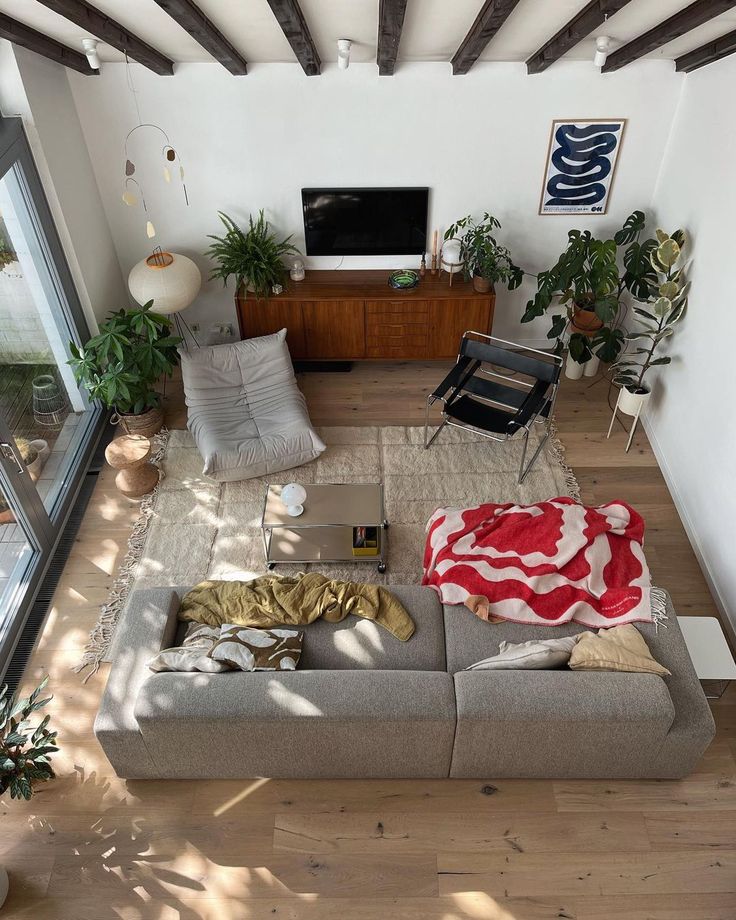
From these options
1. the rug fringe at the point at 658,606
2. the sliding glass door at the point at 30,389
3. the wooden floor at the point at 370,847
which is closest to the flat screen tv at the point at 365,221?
the sliding glass door at the point at 30,389

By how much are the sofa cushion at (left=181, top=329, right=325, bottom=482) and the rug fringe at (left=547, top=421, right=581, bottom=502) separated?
157 cm

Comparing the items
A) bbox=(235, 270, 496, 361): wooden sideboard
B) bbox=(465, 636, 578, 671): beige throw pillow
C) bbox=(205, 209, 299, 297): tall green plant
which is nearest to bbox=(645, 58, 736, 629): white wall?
bbox=(465, 636, 578, 671): beige throw pillow

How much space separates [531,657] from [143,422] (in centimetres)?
309

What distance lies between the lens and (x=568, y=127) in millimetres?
4441

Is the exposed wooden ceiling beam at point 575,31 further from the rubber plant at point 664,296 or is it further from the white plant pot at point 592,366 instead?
the white plant pot at point 592,366

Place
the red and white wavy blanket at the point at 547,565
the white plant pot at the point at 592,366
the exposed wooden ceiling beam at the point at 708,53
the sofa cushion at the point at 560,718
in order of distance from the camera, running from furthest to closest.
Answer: the white plant pot at the point at 592,366 < the exposed wooden ceiling beam at the point at 708,53 < the red and white wavy blanket at the point at 547,565 < the sofa cushion at the point at 560,718

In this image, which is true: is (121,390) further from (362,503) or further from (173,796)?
(173,796)

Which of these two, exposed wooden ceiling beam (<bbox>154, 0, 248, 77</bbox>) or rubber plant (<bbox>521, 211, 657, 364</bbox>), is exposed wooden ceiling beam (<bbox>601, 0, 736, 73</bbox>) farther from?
exposed wooden ceiling beam (<bbox>154, 0, 248, 77</bbox>)

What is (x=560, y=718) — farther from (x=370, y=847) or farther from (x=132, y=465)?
(x=132, y=465)

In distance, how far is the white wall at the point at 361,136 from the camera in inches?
169

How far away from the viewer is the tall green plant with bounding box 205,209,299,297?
15.2 feet

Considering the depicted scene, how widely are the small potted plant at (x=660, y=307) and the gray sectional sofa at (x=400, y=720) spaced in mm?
1980

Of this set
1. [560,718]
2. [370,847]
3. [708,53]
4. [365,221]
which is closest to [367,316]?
[365,221]

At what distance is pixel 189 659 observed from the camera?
104 inches
